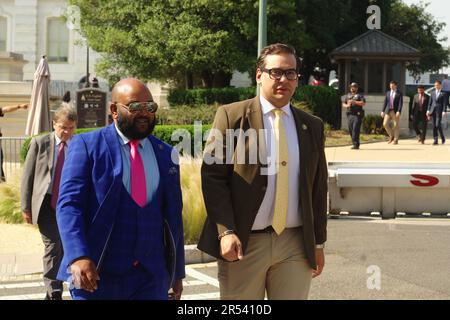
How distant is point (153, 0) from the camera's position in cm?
3081

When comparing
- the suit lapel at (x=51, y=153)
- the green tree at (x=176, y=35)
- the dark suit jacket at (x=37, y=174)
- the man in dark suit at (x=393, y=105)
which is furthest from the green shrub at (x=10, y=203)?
the green tree at (x=176, y=35)

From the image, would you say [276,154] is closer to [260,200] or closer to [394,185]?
[260,200]

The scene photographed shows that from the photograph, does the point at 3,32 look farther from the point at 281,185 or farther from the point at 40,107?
the point at 281,185

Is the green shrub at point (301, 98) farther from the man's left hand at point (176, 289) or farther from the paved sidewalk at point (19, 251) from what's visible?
the man's left hand at point (176, 289)

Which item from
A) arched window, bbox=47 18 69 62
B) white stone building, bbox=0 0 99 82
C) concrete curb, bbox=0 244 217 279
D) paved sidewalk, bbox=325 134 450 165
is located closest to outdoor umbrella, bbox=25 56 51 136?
paved sidewalk, bbox=325 134 450 165

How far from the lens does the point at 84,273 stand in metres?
4.11

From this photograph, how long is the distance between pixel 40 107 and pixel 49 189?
43.1 ft

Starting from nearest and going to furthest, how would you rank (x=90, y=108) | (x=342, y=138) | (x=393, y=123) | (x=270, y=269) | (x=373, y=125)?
(x=270, y=269), (x=90, y=108), (x=393, y=123), (x=342, y=138), (x=373, y=125)

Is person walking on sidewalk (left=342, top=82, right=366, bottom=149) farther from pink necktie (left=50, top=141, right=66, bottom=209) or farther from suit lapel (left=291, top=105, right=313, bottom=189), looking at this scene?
suit lapel (left=291, top=105, right=313, bottom=189)

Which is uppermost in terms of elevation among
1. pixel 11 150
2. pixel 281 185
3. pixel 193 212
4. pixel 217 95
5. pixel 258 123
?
pixel 217 95

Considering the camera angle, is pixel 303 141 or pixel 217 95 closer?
pixel 303 141

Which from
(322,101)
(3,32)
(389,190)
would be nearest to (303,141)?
(389,190)

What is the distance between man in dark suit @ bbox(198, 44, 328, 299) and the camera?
457 cm
